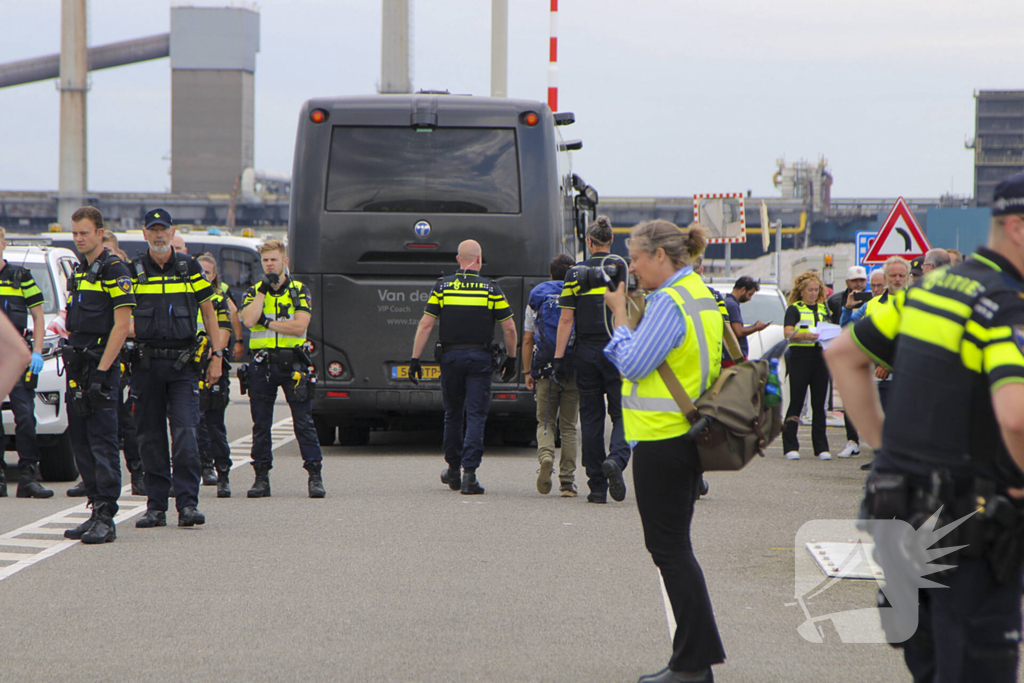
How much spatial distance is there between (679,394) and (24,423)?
22.3ft

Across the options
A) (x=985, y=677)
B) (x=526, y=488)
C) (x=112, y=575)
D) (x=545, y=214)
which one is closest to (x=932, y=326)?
(x=985, y=677)

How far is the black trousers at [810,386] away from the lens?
497 inches

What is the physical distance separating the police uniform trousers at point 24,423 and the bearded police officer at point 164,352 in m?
2.09

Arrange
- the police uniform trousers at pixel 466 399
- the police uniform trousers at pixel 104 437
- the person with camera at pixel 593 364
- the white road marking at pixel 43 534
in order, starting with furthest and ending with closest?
the police uniform trousers at pixel 466 399 → the person with camera at pixel 593 364 → the police uniform trousers at pixel 104 437 → the white road marking at pixel 43 534

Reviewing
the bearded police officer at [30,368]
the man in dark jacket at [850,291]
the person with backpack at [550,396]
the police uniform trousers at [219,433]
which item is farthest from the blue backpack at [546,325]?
the man in dark jacket at [850,291]

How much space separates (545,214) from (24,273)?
499 cm

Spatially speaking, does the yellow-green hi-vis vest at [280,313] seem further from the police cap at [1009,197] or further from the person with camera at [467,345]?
the police cap at [1009,197]

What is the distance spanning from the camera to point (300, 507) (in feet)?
29.7

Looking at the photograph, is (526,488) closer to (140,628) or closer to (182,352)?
(182,352)

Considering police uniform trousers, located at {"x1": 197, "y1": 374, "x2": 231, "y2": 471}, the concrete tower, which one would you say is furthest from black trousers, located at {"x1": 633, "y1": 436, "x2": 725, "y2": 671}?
the concrete tower

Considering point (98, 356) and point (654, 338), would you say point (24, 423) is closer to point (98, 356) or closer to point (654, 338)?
point (98, 356)

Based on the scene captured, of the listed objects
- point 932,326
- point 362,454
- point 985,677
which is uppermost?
point 932,326

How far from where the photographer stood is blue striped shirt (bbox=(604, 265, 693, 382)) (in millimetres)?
4547

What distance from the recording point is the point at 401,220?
40.5 feet
